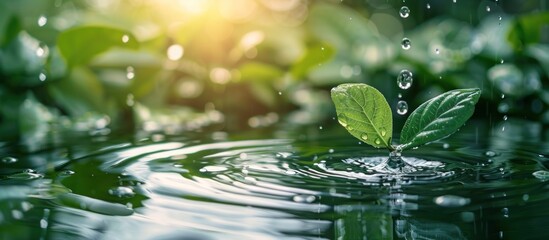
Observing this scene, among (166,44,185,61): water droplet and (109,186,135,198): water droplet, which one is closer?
(109,186,135,198): water droplet

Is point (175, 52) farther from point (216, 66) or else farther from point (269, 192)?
point (269, 192)

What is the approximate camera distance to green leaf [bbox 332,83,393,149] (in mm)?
871

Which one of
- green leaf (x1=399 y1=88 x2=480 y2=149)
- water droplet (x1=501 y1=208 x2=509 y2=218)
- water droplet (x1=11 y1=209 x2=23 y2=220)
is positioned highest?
green leaf (x1=399 y1=88 x2=480 y2=149)

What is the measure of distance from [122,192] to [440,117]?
14.8 inches

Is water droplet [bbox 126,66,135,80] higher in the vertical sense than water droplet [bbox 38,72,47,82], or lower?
higher

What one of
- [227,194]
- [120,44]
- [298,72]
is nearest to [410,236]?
[227,194]

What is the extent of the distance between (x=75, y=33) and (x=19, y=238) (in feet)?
3.04

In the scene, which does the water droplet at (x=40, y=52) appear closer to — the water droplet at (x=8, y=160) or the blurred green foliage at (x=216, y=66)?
the blurred green foliage at (x=216, y=66)

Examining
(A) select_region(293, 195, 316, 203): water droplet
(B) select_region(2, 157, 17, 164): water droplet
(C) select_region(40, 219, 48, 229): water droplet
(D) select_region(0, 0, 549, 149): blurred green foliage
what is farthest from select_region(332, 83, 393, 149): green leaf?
(D) select_region(0, 0, 549, 149): blurred green foliage

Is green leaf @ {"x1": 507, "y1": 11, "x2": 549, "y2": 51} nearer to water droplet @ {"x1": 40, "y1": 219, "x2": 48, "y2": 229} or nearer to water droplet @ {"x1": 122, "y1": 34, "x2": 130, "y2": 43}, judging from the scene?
water droplet @ {"x1": 122, "y1": 34, "x2": 130, "y2": 43}

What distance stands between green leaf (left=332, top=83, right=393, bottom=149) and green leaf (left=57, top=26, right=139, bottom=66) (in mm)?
723

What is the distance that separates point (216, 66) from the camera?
6.41ft

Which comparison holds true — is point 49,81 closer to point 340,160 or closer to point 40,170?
point 40,170

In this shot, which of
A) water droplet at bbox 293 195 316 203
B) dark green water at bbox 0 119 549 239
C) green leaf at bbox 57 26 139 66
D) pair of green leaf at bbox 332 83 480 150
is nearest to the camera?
dark green water at bbox 0 119 549 239
